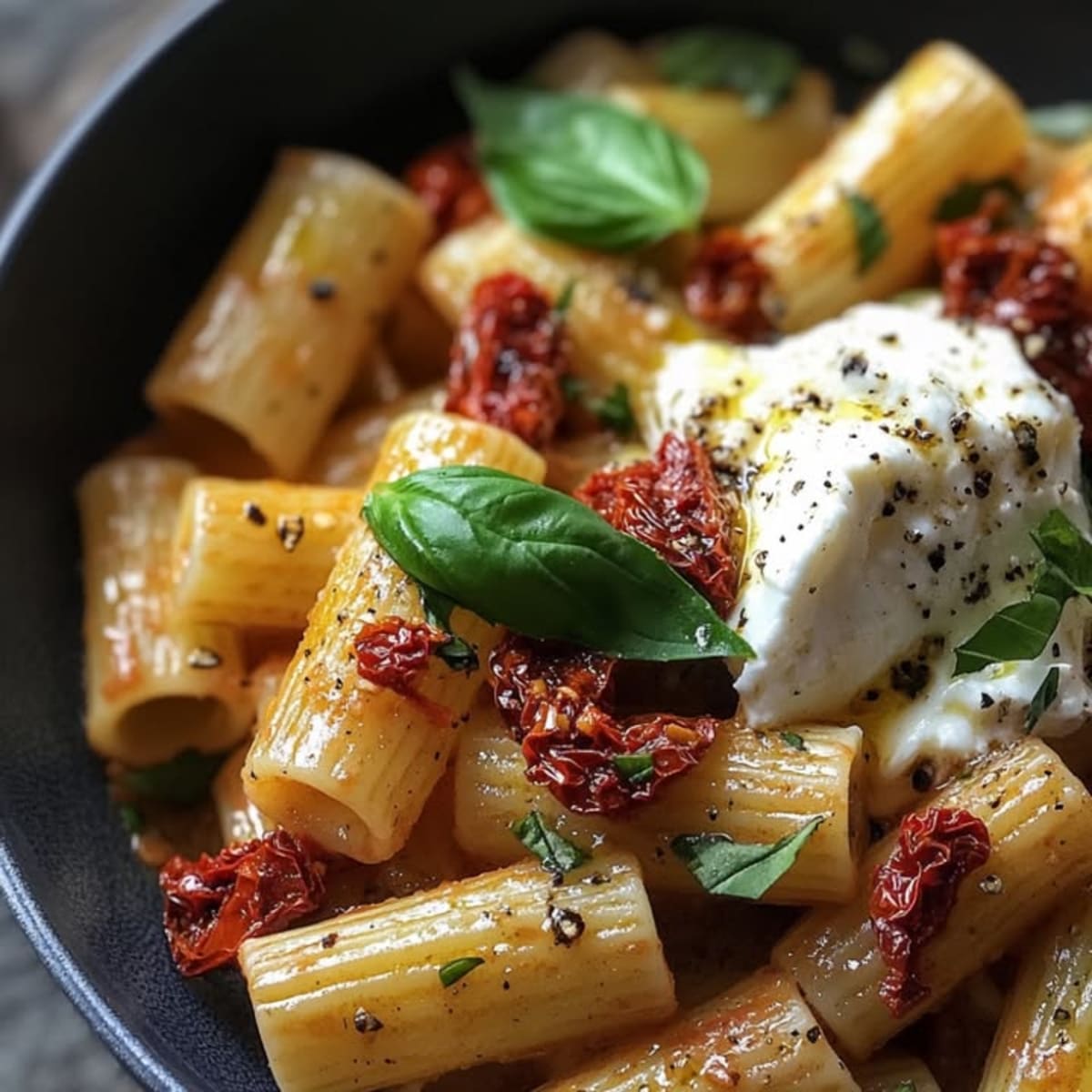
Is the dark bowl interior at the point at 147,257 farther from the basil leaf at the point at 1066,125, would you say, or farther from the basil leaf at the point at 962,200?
the basil leaf at the point at 962,200

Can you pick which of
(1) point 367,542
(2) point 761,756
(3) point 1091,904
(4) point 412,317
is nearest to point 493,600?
(1) point 367,542

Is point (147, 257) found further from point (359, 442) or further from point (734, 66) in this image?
point (734, 66)

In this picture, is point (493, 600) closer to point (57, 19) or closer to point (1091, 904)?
point (1091, 904)

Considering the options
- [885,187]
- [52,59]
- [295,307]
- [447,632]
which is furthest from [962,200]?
[52,59]

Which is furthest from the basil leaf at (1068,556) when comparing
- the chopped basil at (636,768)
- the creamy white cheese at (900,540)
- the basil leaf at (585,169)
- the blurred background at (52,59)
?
the blurred background at (52,59)

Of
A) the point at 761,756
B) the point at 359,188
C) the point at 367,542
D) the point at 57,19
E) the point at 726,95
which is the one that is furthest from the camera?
the point at 57,19

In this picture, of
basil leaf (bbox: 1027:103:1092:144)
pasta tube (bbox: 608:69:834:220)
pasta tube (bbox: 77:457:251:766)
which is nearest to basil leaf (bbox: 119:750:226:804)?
pasta tube (bbox: 77:457:251:766)

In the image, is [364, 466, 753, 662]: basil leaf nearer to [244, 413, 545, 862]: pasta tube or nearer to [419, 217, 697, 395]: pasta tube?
[244, 413, 545, 862]: pasta tube
